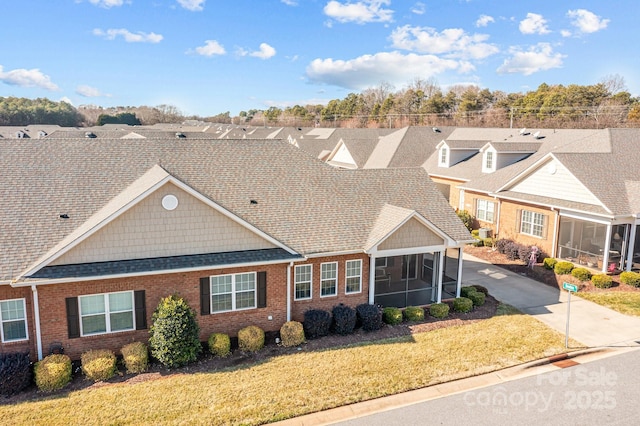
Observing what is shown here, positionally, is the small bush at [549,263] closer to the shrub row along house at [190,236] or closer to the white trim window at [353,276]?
the shrub row along house at [190,236]

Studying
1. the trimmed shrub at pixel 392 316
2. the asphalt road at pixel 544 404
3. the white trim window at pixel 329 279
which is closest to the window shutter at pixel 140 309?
the white trim window at pixel 329 279

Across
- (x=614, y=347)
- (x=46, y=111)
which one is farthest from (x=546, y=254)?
(x=46, y=111)

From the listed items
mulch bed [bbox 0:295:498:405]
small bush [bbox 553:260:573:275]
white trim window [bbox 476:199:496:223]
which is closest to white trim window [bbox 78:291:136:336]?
mulch bed [bbox 0:295:498:405]

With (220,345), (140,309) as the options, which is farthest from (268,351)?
(140,309)

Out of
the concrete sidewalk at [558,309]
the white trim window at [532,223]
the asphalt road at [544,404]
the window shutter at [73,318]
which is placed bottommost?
the asphalt road at [544,404]

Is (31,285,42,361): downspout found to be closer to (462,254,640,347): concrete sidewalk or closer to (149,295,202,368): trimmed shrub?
(149,295,202,368): trimmed shrub

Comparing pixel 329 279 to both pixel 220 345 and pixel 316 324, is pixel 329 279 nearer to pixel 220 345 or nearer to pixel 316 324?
pixel 316 324

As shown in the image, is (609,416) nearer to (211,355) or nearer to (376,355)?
(376,355)
